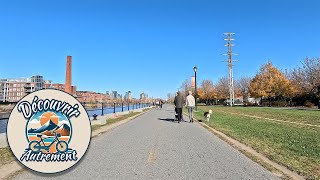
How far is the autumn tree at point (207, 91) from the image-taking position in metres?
112

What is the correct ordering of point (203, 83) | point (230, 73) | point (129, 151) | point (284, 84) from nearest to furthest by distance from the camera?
1. point (129, 151)
2. point (284, 84)
3. point (230, 73)
4. point (203, 83)

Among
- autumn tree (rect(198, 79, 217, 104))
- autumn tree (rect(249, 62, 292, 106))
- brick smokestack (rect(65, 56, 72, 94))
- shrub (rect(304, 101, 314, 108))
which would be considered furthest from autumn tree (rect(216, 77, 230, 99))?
brick smokestack (rect(65, 56, 72, 94))

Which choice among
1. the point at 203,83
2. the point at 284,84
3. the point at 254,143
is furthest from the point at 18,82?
the point at 254,143

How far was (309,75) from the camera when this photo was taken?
202 ft

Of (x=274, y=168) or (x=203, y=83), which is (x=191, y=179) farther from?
(x=203, y=83)

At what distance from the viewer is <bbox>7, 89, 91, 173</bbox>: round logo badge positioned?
3.82 m

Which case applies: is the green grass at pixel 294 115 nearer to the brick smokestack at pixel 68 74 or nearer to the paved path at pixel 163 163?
the paved path at pixel 163 163

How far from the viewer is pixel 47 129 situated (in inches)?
151

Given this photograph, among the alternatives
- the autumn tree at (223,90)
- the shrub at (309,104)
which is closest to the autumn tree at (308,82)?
the shrub at (309,104)

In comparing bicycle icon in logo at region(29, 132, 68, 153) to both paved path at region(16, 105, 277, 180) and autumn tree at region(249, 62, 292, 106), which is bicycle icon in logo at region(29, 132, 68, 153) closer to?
paved path at region(16, 105, 277, 180)

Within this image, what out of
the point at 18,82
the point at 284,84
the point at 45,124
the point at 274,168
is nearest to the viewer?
the point at 45,124

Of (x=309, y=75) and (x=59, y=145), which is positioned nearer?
(x=59, y=145)

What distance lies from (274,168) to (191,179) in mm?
2237

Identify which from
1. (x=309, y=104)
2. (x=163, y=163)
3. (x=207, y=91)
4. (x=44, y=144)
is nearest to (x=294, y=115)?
(x=163, y=163)
